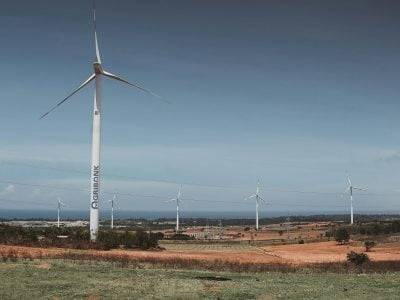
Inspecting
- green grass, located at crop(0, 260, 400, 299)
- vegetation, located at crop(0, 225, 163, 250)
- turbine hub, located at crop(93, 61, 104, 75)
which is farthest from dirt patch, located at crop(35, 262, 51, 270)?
turbine hub, located at crop(93, 61, 104, 75)

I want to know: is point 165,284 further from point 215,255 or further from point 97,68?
point 97,68

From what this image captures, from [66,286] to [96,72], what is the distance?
40.9 metres

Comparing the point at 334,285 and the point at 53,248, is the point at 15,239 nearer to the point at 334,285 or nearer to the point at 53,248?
the point at 53,248

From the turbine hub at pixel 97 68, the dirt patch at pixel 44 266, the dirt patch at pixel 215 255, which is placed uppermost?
the turbine hub at pixel 97 68

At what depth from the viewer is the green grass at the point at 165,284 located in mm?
27766

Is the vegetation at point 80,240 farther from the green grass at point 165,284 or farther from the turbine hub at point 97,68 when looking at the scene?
the green grass at point 165,284

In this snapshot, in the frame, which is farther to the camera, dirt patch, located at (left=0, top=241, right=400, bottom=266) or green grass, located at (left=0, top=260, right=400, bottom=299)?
dirt patch, located at (left=0, top=241, right=400, bottom=266)

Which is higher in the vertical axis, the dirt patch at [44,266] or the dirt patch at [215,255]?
the dirt patch at [44,266]

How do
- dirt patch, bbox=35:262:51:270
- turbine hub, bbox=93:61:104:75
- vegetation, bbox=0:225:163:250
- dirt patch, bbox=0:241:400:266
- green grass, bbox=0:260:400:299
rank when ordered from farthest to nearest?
turbine hub, bbox=93:61:104:75 → vegetation, bbox=0:225:163:250 → dirt patch, bbox=0:241:400:266 → dirt patch, bbox=35:262:51:270 → green grass, bbox=0:260:400:299

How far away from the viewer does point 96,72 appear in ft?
220

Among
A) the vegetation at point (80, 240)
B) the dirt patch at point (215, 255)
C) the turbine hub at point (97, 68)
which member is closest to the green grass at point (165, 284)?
the dirt patch at point (215, 255)

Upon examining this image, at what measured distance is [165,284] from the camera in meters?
31.3

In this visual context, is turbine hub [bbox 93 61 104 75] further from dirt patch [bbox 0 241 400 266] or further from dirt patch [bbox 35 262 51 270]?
dirt patch [bbox 35 262 51 270]

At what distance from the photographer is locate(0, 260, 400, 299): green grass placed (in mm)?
27766
